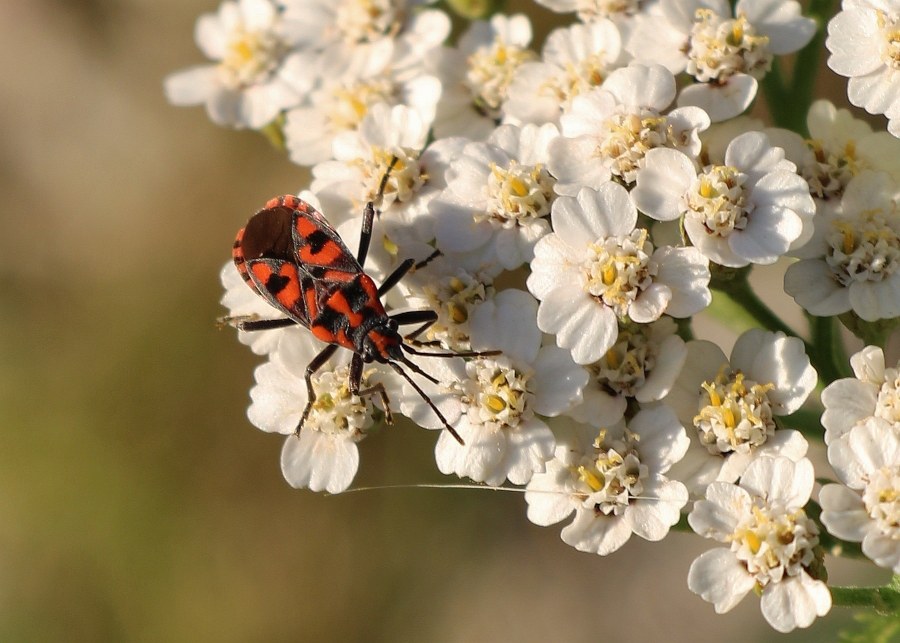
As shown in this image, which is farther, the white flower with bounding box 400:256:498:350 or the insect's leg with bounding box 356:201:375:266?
the insect's leg with bounding box 356:201:375:266

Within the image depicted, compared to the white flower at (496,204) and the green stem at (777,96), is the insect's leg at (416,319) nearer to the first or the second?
the white flower at (496,204)

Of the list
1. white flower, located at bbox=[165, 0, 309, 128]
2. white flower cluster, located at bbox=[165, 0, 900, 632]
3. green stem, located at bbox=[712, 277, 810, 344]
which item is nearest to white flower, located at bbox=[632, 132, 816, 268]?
white flower cluster, located at bbox=[165, 0, 900, 632]

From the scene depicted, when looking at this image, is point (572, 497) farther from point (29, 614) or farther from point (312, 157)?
point (29, 614)

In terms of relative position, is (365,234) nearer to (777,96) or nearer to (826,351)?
(826,351)

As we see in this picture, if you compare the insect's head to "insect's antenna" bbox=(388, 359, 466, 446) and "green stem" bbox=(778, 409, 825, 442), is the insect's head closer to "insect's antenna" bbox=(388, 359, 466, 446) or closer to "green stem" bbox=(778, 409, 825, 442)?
"insect's antenna" bbox=(388, 359, 466, 446)

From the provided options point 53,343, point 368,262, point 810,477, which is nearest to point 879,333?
point 810,477

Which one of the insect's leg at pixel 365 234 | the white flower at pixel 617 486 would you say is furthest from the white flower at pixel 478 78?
the white flower at pixel 617 486
